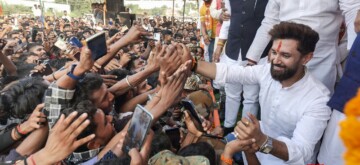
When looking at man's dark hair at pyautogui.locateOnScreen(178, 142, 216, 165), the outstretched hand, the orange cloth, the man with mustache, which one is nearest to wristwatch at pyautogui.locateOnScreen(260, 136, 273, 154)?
the man with mustache

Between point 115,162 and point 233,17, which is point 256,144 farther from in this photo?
point 233,17

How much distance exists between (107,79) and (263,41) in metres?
1.52

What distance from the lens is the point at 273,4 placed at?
284cm

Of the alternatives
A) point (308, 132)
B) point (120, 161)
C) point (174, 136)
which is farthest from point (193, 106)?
point (120, 161)

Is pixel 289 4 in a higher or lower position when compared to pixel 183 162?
higher

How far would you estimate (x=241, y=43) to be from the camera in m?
3.54

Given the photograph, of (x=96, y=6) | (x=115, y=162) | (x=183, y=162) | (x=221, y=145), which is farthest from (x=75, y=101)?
(x=96, y=6)

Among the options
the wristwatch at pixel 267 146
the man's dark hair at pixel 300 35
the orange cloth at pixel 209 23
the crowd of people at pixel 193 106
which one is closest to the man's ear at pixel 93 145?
the crowd of people at pixel 193 106

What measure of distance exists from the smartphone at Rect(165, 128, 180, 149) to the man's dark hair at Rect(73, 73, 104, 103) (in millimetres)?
658

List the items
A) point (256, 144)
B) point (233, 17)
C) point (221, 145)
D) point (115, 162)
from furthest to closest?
point (233, 17) < point (221, 145) < point (256, 144) < point (115, 162)

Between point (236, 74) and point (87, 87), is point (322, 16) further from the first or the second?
point (87, 87)

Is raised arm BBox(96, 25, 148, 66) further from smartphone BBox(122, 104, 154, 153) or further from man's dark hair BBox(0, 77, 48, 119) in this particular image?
smartphone BBox(122, 104, 154, 153)

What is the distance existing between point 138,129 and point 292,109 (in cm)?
120

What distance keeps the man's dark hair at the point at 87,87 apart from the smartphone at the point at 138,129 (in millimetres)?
661
